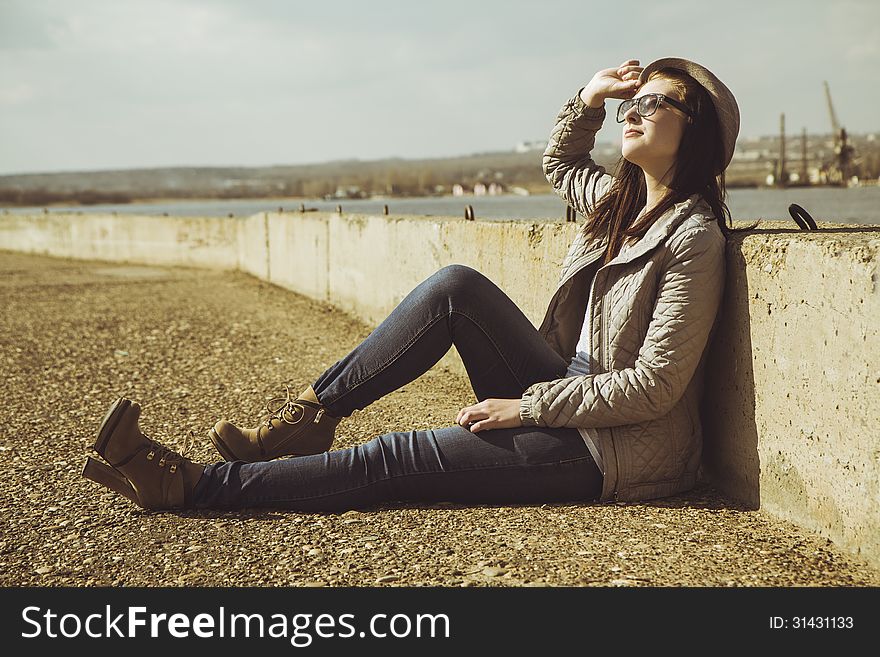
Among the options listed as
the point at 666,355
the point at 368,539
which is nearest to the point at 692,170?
the point at 666,355

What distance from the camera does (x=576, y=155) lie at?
396cm

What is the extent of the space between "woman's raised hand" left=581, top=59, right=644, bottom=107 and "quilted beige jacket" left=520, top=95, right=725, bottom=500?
0.60 meters

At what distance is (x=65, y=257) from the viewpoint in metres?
18.6

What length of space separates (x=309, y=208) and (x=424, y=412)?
21.7 feet

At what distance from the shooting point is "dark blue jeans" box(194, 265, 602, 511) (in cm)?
317

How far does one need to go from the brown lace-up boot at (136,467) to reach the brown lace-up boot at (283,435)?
0.15 metres

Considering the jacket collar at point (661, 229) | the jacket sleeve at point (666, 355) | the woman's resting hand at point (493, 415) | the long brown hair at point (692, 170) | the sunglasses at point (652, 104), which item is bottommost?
the woman's resting hand at point (493, 415)

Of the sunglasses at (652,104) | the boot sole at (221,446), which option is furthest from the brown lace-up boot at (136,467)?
the sunglasses at (652,104)

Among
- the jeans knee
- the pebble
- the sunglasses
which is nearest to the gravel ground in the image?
the pebble

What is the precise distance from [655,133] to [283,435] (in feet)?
5.30

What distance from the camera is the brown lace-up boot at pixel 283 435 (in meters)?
3.45

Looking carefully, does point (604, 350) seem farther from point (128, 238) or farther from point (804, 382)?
point (128, 238)

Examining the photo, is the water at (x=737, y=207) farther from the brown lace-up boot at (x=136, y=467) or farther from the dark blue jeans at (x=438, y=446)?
the brown lace-up boot at (x=136, y=467)

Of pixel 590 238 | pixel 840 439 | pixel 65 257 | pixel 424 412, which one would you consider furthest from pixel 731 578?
pixel 65 257
